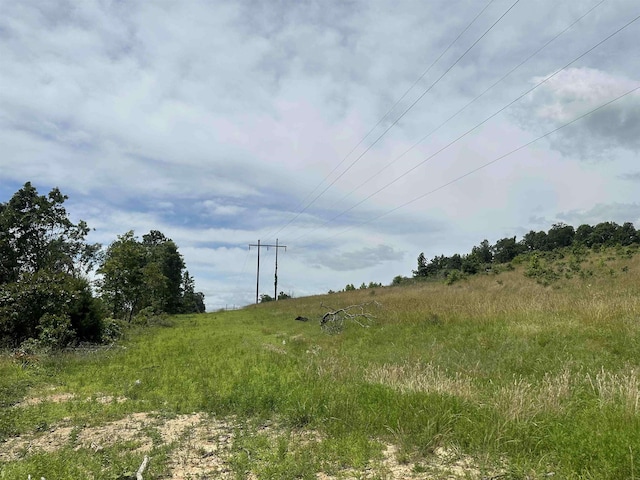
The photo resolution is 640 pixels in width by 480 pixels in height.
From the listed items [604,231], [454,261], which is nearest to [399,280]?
[454,261]

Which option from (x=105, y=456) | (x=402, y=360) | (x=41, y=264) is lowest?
(x=105, y=456)

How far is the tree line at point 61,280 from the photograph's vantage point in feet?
54.6

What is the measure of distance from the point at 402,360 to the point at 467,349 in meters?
1.90

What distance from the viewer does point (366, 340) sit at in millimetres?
15375

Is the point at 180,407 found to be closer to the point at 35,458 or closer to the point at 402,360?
the point at 35,458

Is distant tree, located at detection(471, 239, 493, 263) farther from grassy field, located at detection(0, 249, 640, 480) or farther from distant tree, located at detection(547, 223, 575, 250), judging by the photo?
grassy field, located at detection(0, 249, 640, 480)

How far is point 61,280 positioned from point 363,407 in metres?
16.3

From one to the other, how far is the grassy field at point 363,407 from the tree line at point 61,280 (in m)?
3.65

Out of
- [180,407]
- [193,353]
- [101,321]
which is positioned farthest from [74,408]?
[101,321]

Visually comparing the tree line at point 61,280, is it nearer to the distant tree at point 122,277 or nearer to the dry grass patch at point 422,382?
the distant tree at point 122,277

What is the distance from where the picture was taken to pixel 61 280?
18.3m

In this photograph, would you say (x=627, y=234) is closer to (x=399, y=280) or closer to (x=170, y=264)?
(x=399, y=280)

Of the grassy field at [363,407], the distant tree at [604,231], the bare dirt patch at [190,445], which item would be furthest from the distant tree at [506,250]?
the bare dirt patch at [190,445]

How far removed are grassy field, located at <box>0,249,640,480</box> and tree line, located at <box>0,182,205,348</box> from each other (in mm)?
3650
